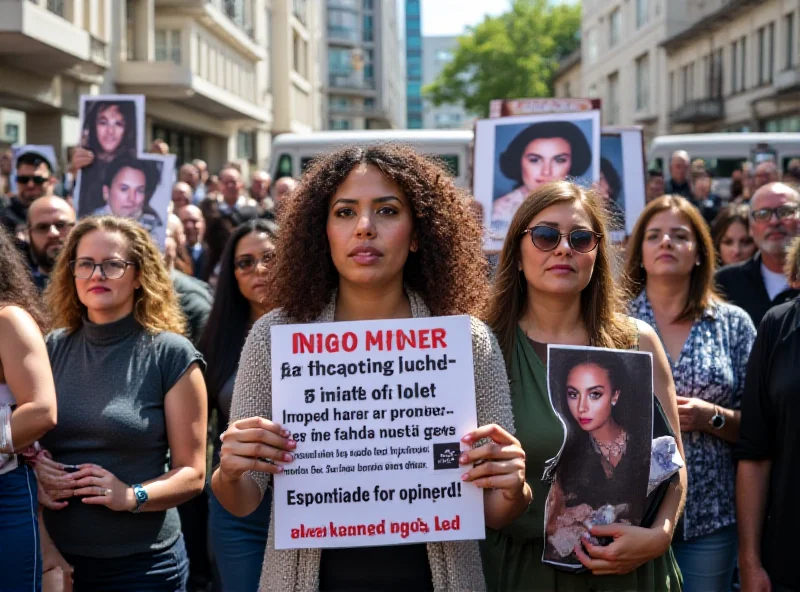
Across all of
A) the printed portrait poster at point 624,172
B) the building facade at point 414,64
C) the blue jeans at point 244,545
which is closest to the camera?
the blue jeans at point 244,545

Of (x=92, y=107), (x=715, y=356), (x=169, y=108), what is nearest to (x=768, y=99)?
(x=169, y=108)

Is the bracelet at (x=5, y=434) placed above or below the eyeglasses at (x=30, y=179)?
below

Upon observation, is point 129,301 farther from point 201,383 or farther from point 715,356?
point 715,356

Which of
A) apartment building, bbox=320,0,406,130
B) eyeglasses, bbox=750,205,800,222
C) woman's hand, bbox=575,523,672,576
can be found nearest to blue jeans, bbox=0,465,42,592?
woman's hand, bbox=575,523,672,576

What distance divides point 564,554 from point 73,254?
7.35 ft

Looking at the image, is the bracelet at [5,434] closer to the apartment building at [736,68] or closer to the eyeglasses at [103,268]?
the eyeglasses at [103,268]

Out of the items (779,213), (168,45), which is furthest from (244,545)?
(168,45)

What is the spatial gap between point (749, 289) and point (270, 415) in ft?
10.8

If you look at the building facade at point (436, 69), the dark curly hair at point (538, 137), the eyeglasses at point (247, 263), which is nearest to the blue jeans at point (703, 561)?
the eyeglasses at point (247, 263)

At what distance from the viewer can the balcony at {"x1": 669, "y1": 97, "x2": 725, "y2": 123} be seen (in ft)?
134

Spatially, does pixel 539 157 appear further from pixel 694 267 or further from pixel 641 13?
pixel 641 13

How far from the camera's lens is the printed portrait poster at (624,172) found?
22.6 ft

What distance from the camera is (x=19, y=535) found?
3.19 metres

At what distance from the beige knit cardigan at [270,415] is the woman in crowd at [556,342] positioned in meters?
0.27
